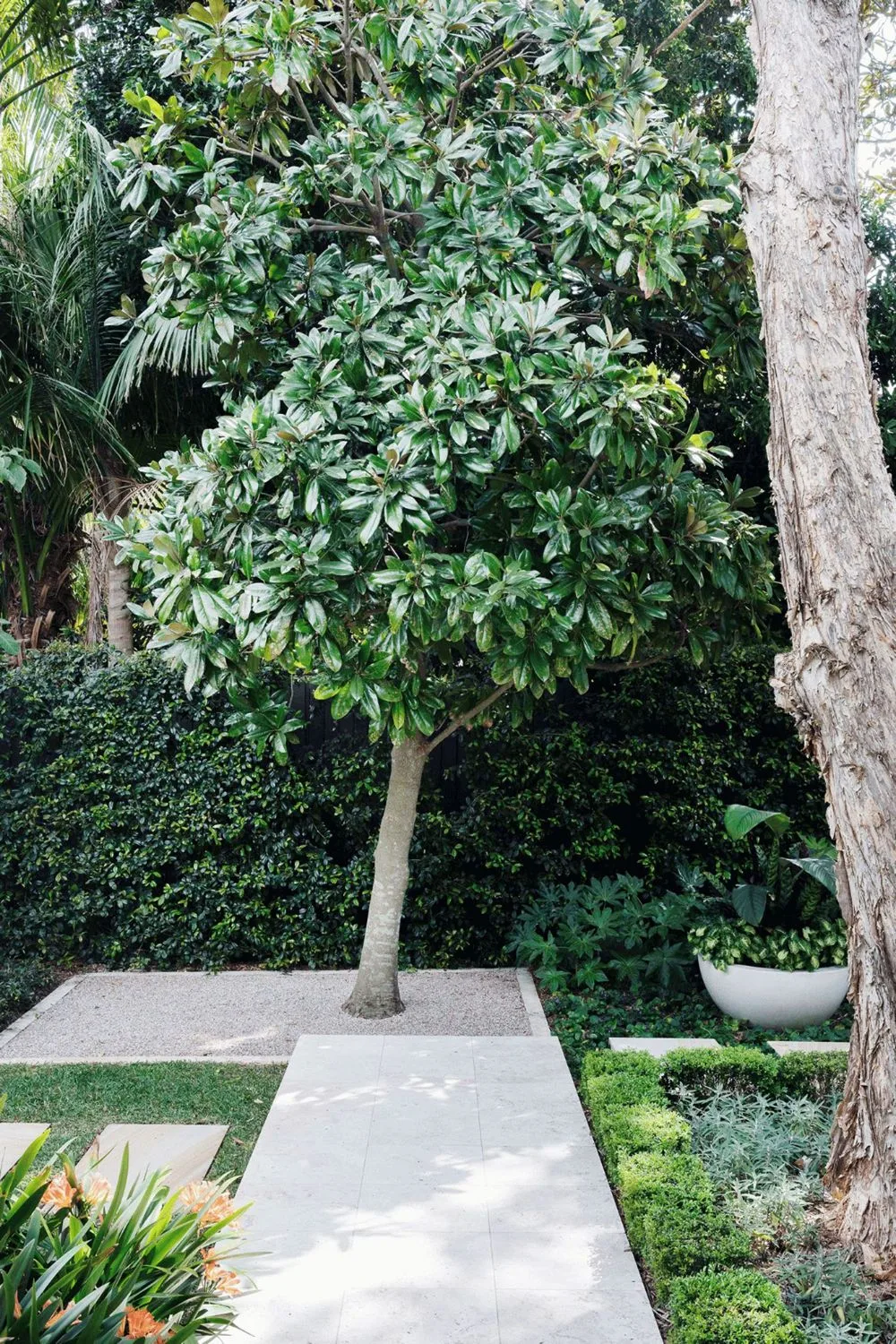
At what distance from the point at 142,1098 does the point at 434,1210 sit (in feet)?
5.78

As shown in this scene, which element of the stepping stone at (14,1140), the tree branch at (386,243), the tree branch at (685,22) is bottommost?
→ the stepping stone at (14,1140)

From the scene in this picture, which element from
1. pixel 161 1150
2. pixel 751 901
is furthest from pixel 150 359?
pixel 751 901

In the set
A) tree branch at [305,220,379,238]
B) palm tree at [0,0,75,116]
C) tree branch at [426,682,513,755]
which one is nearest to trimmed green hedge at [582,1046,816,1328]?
tree branch at [426,682,513,755]

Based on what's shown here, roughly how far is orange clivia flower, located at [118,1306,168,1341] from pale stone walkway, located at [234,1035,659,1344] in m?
1.11

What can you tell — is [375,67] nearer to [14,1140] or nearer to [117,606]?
[117,606]

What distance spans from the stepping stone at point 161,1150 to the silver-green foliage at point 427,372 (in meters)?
1.75

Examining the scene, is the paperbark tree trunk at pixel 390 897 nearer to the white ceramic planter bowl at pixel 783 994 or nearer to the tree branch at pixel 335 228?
the white ceramic planter bowl at pixel 783 994

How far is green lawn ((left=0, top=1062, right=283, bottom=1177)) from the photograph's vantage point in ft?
14.6

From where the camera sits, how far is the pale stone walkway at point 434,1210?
304 centimetres

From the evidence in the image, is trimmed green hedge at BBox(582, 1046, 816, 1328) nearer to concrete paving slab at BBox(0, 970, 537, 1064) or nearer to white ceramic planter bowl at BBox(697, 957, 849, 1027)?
white ceramic planter bowl at BBox(697, 957, 849, 1027)

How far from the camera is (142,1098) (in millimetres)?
4809

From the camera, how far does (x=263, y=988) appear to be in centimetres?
648

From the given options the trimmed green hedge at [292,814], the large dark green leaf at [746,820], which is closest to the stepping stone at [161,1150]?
the trimmed green hedge at [292,814]

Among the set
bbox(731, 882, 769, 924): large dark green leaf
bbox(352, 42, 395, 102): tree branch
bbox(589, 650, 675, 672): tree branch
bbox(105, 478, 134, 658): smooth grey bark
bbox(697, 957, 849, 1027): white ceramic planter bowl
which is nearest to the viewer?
bbox(352, 42, 395, 102): tree branch
